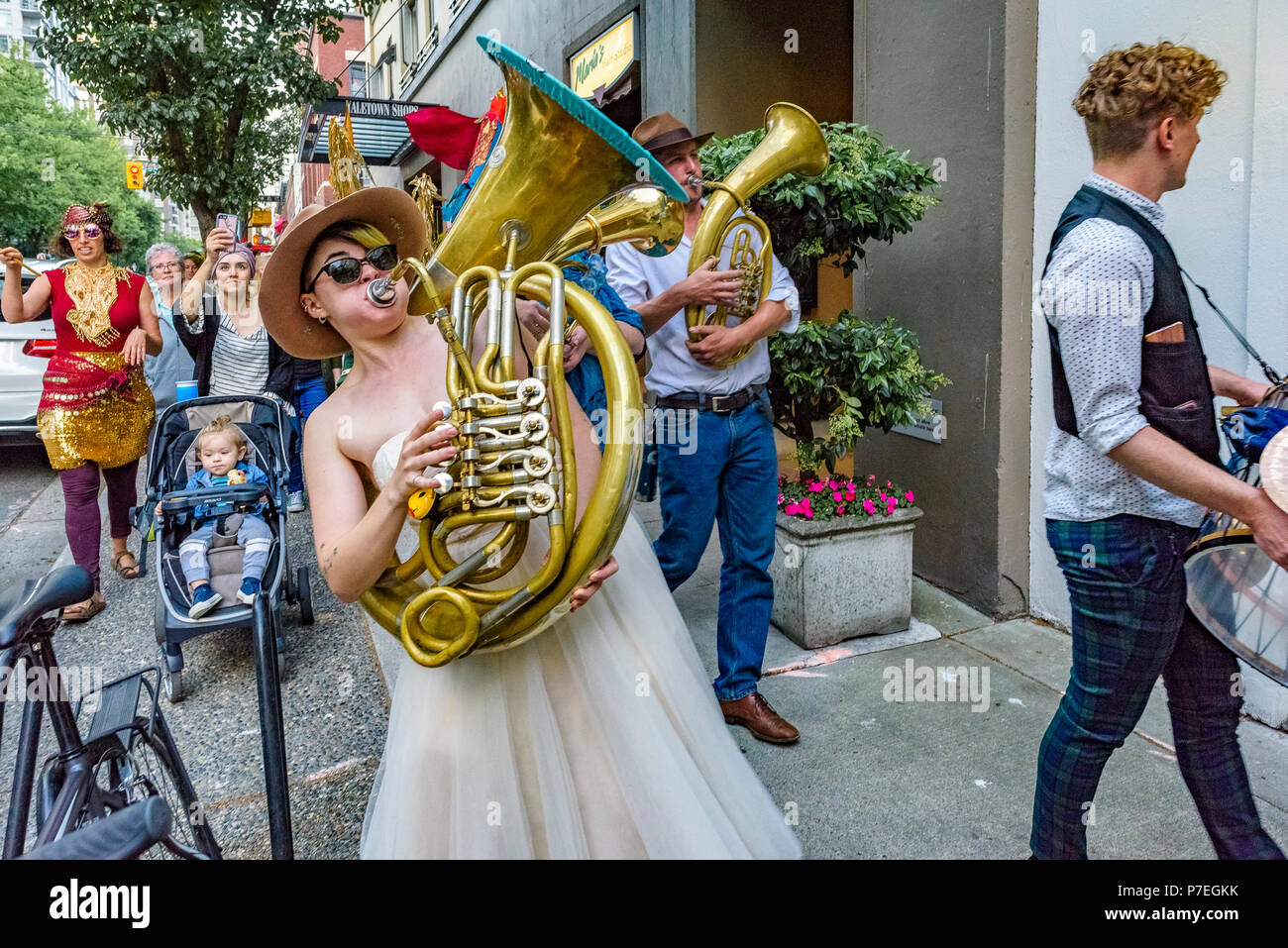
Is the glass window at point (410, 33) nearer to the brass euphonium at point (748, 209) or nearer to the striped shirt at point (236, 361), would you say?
the striped shirt at point (236, 361)

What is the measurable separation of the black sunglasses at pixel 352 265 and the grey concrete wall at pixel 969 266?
296cm

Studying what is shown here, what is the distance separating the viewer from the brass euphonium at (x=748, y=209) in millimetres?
3004

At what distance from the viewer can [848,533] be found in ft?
12.9

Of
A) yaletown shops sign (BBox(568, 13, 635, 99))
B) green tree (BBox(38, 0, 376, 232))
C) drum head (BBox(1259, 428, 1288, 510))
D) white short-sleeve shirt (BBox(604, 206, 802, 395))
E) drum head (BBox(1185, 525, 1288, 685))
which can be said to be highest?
green tree (BBox(38, 0, 376, 232))

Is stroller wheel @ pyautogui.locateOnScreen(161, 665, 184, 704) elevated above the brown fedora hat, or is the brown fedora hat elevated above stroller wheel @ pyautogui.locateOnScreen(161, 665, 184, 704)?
the brown fedora hat

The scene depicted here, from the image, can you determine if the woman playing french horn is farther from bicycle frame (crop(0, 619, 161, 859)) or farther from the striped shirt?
the striped shirt

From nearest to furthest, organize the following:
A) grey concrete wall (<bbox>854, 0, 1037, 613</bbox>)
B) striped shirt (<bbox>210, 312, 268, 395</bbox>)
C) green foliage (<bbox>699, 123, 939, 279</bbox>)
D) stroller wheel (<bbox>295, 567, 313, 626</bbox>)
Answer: green foliage (<bbox>699, 123, 939, 279</bbox>), grey concrete wall (<bbox>854, 0, 1037, 613</bbox>), stroller wheel (<bbox>295, 567, 313, 626</bbox>), striped shirt (<bbox>210, 312, 268, 395</bbox>)

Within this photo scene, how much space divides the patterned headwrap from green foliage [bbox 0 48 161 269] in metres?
22.0

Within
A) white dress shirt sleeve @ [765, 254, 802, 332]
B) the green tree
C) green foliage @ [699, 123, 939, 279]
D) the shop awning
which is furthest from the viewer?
the shop awning

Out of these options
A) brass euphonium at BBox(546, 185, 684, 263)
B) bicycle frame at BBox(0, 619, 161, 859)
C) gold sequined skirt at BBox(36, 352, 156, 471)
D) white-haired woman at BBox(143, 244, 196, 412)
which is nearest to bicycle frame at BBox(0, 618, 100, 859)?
bicycle frame at BBox(0, 619, 161, 859)

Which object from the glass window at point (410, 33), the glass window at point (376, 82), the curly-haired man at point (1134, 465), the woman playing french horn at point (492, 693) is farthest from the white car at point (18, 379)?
the glass window at point (376, 82)

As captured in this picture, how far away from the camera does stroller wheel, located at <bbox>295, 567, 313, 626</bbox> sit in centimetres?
460

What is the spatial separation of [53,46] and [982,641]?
11.6m

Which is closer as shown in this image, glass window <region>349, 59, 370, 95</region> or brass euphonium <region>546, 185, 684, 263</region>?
brass euphonium <region>546, 185, 684, 263</region>
